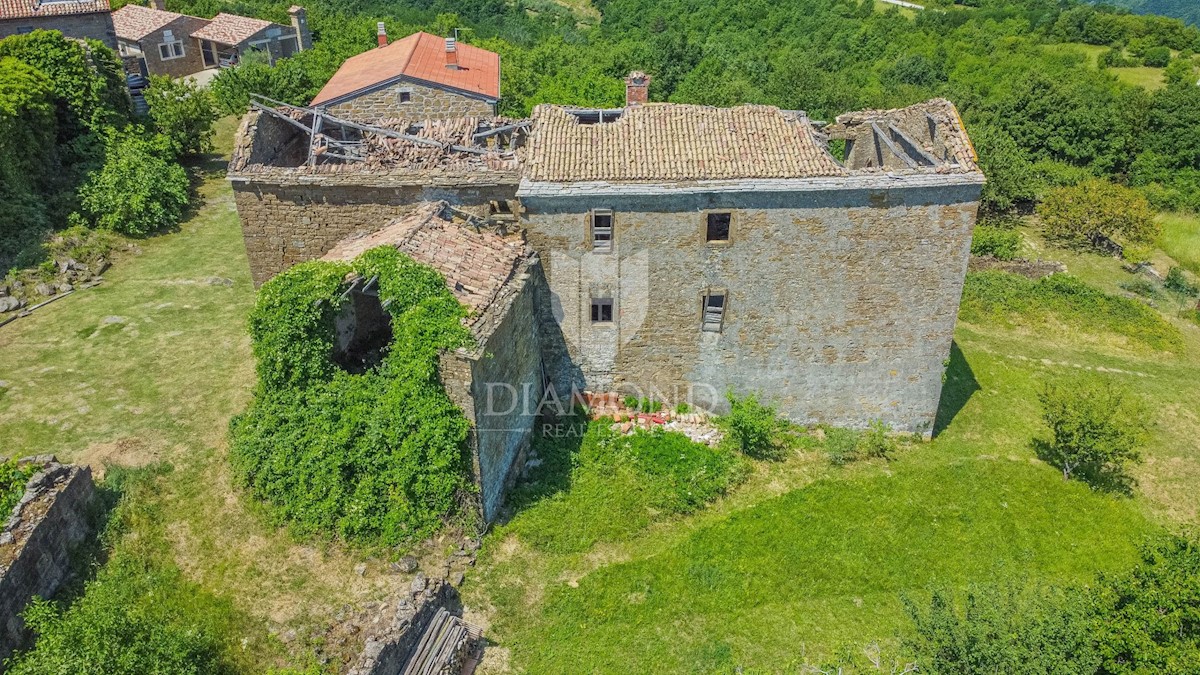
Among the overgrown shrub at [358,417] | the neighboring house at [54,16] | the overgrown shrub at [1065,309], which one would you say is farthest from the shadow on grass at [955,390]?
the neighboring house at [54,16]

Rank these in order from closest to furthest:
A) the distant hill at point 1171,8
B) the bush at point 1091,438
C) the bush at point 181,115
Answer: the bush at point 1091,438, the bush at point 181,115, the distant hill at point 1171,8

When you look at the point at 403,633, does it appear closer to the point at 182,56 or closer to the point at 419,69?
the point at 419,69

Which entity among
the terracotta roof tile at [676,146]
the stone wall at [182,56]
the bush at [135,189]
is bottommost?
the bush at [135,189]

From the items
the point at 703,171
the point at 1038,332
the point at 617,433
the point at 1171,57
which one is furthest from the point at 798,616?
the point at 1171,57

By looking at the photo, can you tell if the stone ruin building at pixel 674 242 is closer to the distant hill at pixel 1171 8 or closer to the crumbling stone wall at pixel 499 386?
the crumbling stone wall at pixel 499 386

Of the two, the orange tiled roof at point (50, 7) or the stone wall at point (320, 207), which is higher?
the orange tiled roof at point (50, 7)

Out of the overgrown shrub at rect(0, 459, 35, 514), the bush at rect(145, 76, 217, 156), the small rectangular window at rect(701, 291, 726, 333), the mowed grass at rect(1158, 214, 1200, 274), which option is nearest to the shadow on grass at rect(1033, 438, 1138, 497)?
the small rectangular window at rect(701, 291, 726, 333)

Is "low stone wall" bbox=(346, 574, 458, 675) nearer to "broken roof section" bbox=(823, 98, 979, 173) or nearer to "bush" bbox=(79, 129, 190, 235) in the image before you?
"broken roof section" bbox=(823, 98, 979, 173)

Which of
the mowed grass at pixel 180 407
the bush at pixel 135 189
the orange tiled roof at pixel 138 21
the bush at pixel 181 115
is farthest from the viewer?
the orange tiled roof at pixel 138 21
